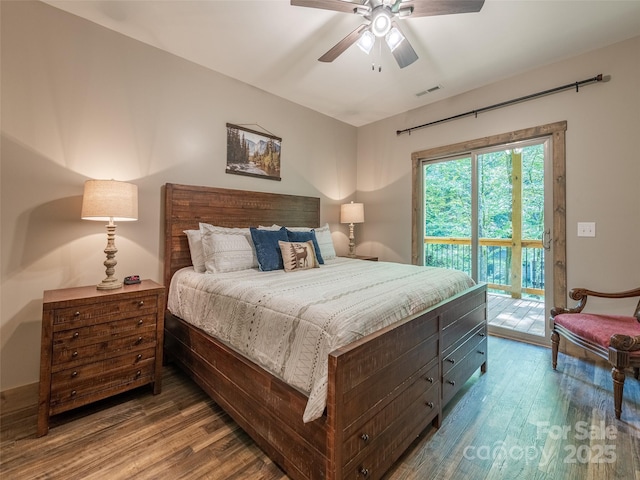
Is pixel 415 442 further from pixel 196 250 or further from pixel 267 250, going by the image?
pixel 196 250

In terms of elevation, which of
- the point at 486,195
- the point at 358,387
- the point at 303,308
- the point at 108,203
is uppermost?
the point at 486,195

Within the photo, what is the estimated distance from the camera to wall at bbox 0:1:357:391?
1951 millimetres

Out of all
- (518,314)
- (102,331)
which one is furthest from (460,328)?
(102,331)

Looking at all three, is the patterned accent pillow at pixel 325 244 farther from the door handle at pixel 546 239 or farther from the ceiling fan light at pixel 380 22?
the door handle at pixel 546 239

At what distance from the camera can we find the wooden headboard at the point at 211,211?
2.58m

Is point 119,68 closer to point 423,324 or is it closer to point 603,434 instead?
point 423,324

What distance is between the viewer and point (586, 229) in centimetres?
266

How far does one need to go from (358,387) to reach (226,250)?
1653mm

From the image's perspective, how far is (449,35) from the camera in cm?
239

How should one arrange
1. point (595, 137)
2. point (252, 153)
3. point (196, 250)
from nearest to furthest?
point (196, 250) < point (595, 137) < point (252, 153)

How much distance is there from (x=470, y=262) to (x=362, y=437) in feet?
9.70

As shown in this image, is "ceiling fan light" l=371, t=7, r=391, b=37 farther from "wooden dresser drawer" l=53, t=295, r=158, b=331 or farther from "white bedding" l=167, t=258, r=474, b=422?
"wooden dresser drawer" l=53, t=295, r=158, b=331

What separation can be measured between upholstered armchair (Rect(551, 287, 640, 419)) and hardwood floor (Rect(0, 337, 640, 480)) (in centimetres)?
28

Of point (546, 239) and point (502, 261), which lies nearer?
point (546, 239)
